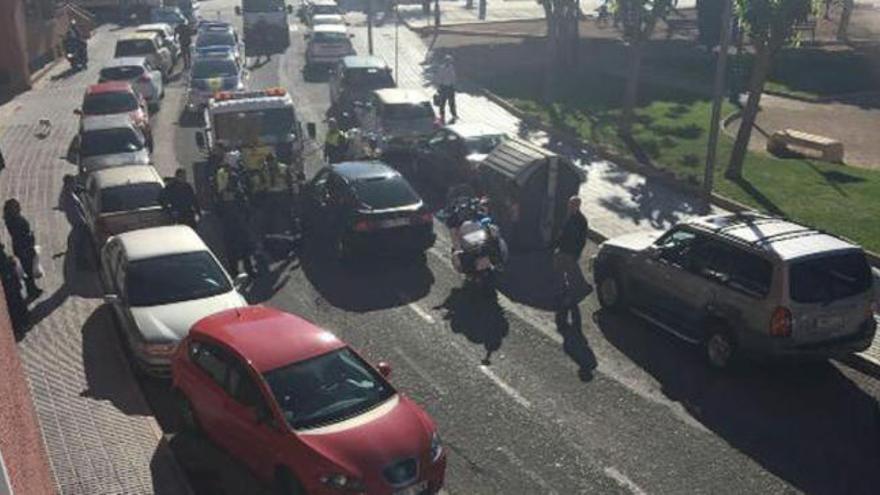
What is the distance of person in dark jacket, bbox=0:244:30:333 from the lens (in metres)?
14.6

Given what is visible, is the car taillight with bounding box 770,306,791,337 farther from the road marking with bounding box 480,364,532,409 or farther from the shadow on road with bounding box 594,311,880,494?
the road marking with bounding box 480,364,532,409

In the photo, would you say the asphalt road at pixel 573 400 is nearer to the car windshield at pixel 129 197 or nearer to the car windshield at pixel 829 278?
the car windshield at pixel 829 278

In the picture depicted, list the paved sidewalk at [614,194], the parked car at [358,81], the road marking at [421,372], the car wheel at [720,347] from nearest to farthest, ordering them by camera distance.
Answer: the road marking at [421,372]
the car wheel at [720,347]
the paved sidewalk at [614,194]
the parked car at [358,81]

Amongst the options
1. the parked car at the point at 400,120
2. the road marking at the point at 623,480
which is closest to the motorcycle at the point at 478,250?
the road marking at the point at 623,480

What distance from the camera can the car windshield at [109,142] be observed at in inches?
894

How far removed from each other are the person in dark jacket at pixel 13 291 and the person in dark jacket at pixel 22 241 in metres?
1.04

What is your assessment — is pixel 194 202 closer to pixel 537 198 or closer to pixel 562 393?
pixel 537 198

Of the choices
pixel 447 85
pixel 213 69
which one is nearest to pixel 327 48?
pixel 213 69

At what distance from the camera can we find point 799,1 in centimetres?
2094

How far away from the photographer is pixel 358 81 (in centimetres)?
3108

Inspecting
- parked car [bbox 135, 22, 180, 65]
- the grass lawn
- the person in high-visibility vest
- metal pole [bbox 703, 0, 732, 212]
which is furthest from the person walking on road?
parked car [bbox 135, 22, 180, 65]

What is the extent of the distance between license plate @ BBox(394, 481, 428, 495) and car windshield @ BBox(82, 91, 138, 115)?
2062cm

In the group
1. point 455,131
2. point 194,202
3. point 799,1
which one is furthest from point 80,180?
point 799,1

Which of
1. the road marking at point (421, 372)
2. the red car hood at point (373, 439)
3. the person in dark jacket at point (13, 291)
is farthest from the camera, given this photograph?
the person in dark jacket at point (13, 291)
